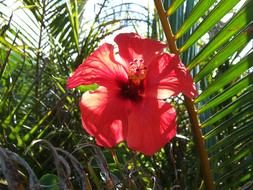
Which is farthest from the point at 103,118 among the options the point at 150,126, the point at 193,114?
the point at 193,114

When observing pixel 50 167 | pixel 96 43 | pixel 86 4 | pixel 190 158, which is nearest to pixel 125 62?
pixel 50 167

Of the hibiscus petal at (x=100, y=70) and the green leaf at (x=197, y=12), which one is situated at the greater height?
the green leaf at (x=197, y=12)

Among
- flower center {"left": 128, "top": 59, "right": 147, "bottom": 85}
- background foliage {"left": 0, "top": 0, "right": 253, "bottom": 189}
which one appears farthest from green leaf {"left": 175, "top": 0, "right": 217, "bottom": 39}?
flower center {"left": 128, "top": 59, "right": 147, "bottom": 85}

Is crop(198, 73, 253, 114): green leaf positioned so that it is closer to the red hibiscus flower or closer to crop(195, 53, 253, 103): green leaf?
crop(195, 53, 253, 103): green leaf

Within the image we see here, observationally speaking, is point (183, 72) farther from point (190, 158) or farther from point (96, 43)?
point (96, 43)

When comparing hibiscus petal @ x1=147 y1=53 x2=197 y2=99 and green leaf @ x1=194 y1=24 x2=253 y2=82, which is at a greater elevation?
green leaf @ x1=194 y1=24 x2=253 y2=82

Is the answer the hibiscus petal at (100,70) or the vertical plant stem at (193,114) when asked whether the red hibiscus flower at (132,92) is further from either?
the vertical plant stem at (193,114)

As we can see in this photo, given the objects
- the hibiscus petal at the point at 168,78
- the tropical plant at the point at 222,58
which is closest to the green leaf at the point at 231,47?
the tropical plant at the point at 222,58
